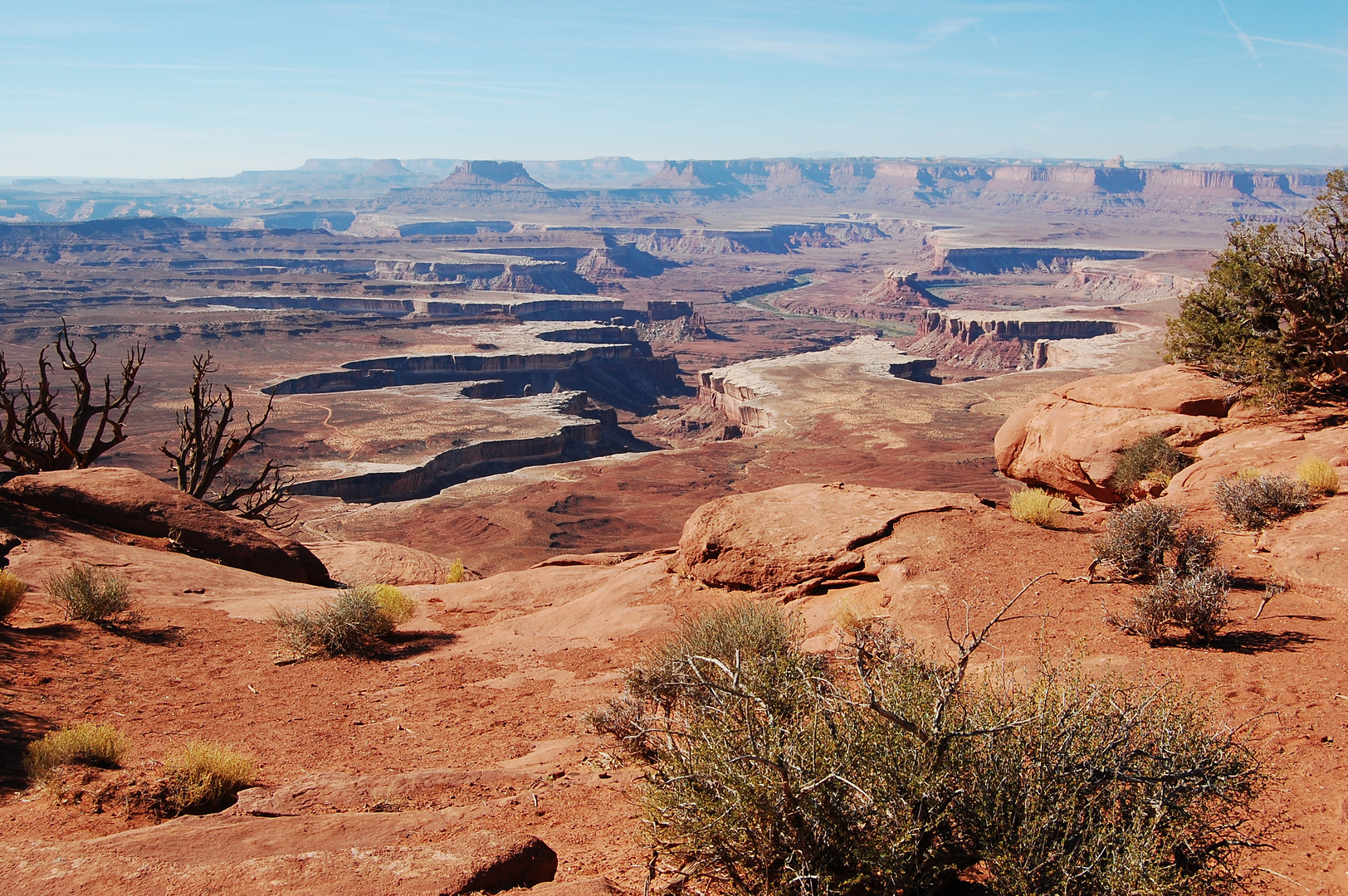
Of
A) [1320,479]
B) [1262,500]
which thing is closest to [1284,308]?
[1320,479]

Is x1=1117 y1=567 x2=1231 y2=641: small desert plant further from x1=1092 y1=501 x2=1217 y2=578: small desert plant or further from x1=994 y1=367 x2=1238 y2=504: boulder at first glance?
x1=994 y1=367 x2=1238 y2=504: boulder

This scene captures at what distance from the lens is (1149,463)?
14.2 meters

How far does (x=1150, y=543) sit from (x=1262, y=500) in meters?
1.96

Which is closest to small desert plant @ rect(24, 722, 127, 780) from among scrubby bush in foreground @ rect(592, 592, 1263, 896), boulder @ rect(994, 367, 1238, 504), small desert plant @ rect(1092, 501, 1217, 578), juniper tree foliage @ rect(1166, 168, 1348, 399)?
scrubby bush in foreground @ rect(592, 592, 1263, 896)

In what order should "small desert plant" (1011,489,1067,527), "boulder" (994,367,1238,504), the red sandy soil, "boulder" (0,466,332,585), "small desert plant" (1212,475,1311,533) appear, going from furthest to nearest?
1. "boulder" (994,367,1238,504)
2. "boulder" (0,466,332,585)
3. "small desert plant" (1011,489,1067,527)
4. "small desert plant" (1212,475,1311,533)
5. the red sandy soil

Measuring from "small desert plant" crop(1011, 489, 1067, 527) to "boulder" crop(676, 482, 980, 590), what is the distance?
61cm

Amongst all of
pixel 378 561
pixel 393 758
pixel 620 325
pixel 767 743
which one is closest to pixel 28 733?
pixel 393 758

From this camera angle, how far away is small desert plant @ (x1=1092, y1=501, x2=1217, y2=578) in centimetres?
922

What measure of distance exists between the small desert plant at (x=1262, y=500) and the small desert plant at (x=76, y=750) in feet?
37.2

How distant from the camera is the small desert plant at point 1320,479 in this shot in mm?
10453

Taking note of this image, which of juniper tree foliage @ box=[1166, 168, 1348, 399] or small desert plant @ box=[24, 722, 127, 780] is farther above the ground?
juniper tree foliage @ box=[1166, 168, 1348, 399]

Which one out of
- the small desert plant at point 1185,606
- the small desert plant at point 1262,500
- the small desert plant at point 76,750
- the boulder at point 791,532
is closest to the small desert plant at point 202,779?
the small desert plant at point 76,750

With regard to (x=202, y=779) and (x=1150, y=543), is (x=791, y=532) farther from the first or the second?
(x=202, y=779)

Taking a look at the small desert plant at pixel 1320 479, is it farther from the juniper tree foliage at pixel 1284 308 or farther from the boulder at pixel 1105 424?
the juniper tree foliage at pixel 1284 308
